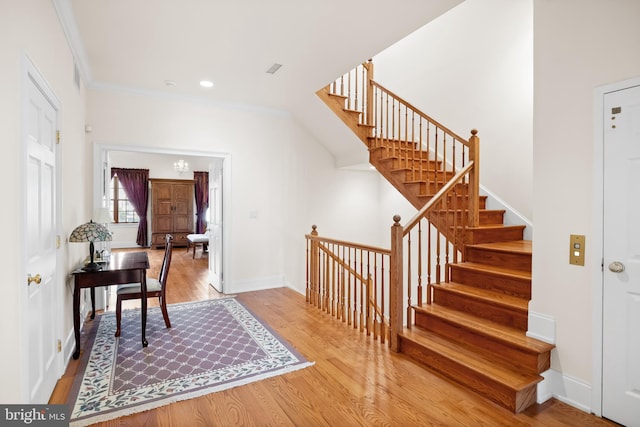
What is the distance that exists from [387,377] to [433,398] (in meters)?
0.40

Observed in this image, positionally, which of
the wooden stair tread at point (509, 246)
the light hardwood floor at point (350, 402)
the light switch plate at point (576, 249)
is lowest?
the light hardwood floor at point (350, 402)

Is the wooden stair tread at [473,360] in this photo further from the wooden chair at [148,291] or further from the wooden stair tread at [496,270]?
the wooden chair at [148,291]

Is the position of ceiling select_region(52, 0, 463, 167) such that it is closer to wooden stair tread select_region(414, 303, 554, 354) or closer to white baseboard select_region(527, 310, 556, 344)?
white baseboard select_region(527, 310, 556, 344)

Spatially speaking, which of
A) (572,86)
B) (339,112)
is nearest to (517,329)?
(572,86)

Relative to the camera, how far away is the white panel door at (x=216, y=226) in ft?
17.5

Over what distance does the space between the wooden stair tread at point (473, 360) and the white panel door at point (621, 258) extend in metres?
0.43

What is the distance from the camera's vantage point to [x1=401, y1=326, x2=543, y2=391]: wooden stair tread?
228 centimetres

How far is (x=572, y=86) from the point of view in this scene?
7.41 ft

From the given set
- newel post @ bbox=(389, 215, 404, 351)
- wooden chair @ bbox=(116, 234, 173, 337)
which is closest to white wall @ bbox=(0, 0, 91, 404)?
wooden chair @ bbox=(116, 234, 173, 337)

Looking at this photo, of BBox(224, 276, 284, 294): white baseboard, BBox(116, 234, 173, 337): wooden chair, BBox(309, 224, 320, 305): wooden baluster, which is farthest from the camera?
BBox(224, 276, 284, 294): white baseboard

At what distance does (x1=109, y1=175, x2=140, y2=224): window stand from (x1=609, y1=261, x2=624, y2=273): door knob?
1125 cm

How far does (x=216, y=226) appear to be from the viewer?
5535 millimetres

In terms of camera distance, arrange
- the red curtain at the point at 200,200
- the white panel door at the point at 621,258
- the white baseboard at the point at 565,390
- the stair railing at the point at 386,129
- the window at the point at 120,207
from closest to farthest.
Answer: the white panel door at the point at 621,258
the white baseboard at the point at 565,390
the stair railing at the point at 386,129
the window at the point at 120,207
the red curtain at the point at 200,200

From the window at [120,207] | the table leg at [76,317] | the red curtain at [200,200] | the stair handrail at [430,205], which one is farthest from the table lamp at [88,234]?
the window at [120,207]
